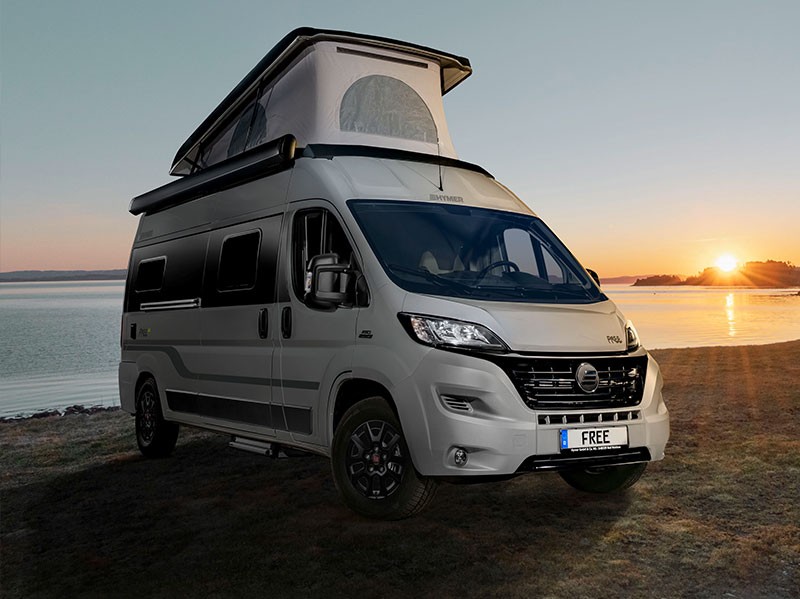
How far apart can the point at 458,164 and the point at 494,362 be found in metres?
2.61

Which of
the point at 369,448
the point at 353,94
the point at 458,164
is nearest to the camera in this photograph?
the point at 369,448

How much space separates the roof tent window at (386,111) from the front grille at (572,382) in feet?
10.9

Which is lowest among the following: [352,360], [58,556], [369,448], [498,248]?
[58,556]

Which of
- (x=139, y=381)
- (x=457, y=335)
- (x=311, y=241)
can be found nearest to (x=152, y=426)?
(x=139, y=381)

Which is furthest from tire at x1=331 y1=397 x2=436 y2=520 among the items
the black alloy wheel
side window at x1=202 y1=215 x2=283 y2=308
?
side window at x1=202 y1=215 x2=283 y2=308

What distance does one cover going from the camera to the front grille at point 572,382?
556 cm

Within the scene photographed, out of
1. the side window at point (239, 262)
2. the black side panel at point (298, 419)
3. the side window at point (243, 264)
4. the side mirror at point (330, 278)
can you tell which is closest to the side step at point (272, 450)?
the black side panel at point (298, 419)

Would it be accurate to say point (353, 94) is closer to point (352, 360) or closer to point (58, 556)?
point (352, 360)

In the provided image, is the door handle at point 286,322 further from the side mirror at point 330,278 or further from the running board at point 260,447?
the running board at point 260,447

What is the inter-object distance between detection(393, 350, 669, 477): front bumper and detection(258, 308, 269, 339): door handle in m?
1.91

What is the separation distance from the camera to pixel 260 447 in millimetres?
7410

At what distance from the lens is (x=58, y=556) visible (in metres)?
5.67

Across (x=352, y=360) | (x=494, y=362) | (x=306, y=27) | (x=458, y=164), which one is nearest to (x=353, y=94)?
(x=306, y=27)

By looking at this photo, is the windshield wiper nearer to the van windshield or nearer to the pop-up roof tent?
the van windshield
